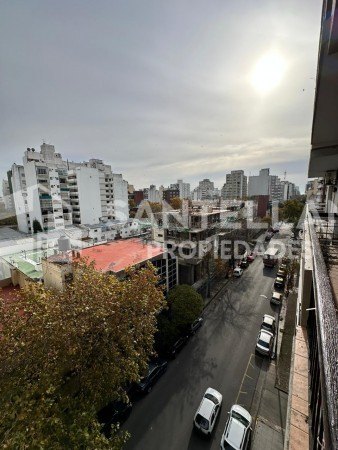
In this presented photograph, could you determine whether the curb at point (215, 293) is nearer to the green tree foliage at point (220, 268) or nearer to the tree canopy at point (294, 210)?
the green tree foliage at point (220, 268)

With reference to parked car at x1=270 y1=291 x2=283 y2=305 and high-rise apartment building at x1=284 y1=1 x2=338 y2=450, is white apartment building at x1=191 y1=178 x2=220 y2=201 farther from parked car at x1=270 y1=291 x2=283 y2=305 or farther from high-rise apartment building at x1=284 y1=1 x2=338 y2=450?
high-rise apartment building at x1=284 y1=1 x2=338 y2=450

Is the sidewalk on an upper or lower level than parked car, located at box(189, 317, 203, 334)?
lower

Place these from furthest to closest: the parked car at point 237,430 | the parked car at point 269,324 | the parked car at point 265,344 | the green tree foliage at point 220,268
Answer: the green tree foliage at point 220,268, the parked car at point 269,324, the parked car at point 265,344, the parked car at point 237,430

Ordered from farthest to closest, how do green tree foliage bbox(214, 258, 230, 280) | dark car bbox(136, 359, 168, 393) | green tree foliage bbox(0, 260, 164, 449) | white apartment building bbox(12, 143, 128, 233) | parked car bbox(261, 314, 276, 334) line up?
white apartment building bbox(12, 143, 128, 233)
green tree foliage bbox(214, 258, 230, 280)
parked car bbox(261, 314, 276, 334)
dark car bbox(136, 359, 168, 393)
green tree foliage bbox(0, 260, 164, 449)

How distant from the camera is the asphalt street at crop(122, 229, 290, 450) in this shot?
297 inches

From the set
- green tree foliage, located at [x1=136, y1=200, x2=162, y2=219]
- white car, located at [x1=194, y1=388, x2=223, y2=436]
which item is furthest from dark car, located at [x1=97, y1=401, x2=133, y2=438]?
green tree foliage, located at [x1=136, y1=200, x2=162, y2=219]

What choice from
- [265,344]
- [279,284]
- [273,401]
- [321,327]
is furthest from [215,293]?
[321,327]

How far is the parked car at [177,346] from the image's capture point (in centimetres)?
1102

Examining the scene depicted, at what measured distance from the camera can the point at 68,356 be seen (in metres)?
4.94

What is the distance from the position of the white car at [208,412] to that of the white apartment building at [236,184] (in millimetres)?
63055

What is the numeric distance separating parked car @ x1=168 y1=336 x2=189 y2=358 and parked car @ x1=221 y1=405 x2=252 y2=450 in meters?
3.90

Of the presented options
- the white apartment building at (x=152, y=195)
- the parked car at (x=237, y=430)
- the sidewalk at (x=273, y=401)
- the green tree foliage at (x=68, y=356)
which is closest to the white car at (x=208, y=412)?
the parked car at (x=237, y=430)

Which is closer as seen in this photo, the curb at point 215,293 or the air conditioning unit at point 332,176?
the air conditioning unit at point 332,176

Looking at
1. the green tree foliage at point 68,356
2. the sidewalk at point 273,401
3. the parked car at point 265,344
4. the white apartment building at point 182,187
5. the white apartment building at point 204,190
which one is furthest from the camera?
the white apartment building at point 204,190
